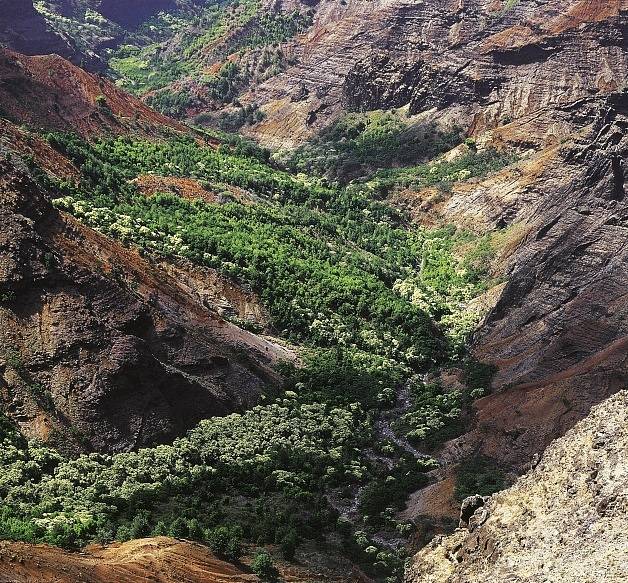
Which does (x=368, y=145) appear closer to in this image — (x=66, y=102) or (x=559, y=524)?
(x=66, y=102)

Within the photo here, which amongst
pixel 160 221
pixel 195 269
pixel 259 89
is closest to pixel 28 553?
pixel 195 269

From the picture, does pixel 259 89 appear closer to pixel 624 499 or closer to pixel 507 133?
pixel 507 133

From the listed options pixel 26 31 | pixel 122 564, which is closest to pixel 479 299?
pixel 122 564

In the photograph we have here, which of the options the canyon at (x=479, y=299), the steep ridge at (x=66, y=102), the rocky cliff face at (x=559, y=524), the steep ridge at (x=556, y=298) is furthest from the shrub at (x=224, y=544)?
the steep ridge at (x=66, y=102)

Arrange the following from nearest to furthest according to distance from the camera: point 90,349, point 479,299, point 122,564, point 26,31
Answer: point 122,564 < point 90,349 < point 479,299 < point 26,31

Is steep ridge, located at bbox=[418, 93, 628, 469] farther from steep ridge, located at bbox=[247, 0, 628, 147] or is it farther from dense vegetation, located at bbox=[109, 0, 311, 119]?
dense vegetation, located at bbox=[109, 0, 311, 119]

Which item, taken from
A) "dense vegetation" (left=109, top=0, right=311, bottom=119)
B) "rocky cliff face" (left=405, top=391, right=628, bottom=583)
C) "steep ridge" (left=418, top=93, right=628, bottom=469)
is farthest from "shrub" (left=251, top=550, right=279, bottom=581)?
"dense vegetation" (left=109, top=0, right=311, bottom=119)
